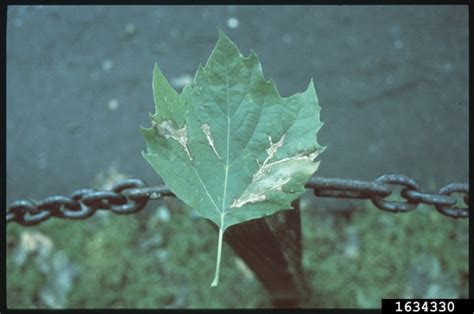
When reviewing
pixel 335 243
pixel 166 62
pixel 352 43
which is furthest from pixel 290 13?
pixel 335 243

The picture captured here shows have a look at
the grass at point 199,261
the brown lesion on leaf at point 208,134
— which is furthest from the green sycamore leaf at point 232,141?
the grass at point 199,261

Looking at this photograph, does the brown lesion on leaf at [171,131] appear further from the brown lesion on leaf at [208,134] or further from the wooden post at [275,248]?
the wooden post at [275,248]

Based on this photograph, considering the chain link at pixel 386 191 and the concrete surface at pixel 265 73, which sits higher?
the concrete surface at pixel 265 73

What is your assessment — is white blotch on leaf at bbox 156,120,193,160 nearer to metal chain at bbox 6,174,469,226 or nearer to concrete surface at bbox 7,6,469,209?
metal chain at bbox 6,174,469,226

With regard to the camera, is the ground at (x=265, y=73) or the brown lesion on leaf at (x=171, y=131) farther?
the ground at (x=265, y=73)

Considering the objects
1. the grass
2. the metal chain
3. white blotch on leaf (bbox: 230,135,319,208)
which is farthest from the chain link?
the grass

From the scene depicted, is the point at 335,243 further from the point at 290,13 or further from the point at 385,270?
the point at 290,13

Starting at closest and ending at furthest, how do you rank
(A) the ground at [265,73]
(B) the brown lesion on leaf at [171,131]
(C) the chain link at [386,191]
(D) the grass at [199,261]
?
1. (B) the brown lesion on leaf at [171,131]
2. (C) the chain link at [386,191]
3. (D) the grass at [199,261]
4. (A) the ground at [265,73]
